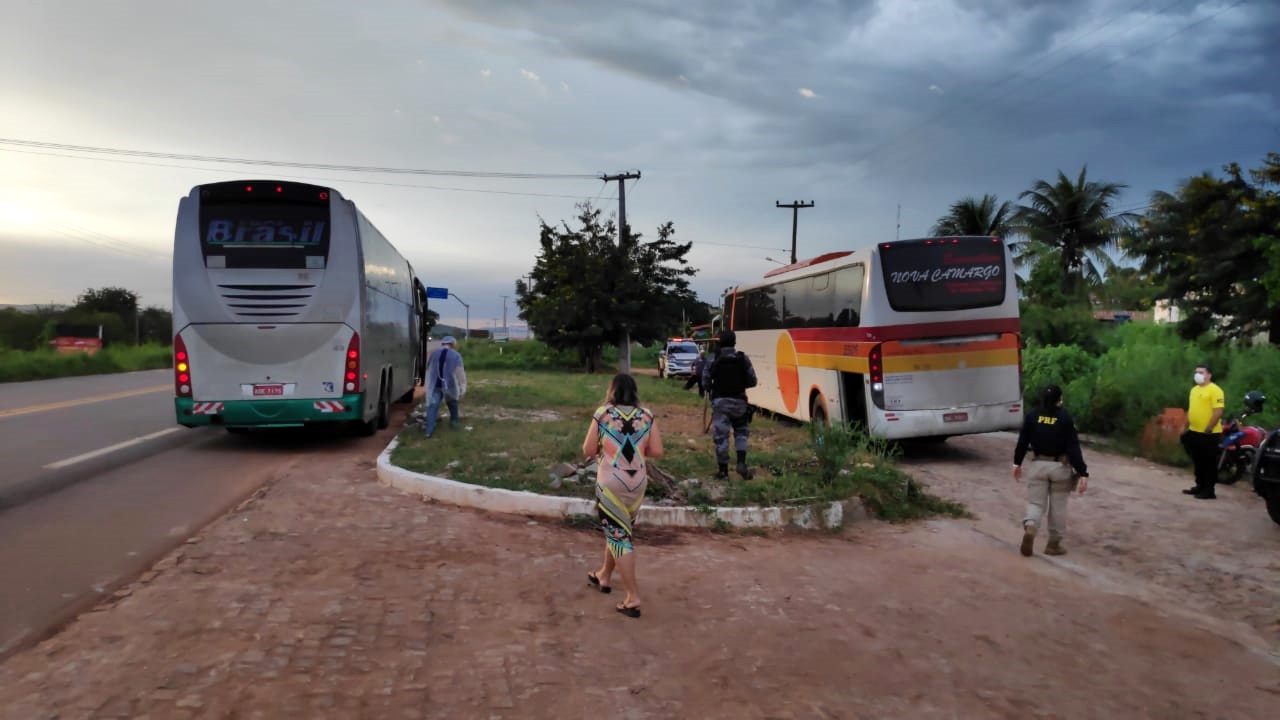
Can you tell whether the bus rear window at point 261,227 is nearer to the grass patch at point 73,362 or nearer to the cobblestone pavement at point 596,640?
the cobblestone pavement at point 596,640

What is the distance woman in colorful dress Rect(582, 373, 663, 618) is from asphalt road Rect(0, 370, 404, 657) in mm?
3158

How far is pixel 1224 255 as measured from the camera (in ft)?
55.8

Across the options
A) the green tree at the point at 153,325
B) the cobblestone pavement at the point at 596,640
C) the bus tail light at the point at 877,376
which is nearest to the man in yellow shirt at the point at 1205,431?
the bus tail light at the point at 877,376

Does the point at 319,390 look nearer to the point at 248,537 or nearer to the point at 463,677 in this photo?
the point at 248,537

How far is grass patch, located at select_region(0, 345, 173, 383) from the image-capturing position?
2667 cm

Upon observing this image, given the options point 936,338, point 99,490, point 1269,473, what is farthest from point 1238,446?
point 99,490

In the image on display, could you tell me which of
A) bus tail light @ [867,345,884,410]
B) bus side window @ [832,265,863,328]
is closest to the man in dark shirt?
bus tail light @ [867,345,884,410]

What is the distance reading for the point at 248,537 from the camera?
6.19 metres

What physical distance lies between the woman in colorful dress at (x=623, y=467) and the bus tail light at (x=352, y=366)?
6785 mm

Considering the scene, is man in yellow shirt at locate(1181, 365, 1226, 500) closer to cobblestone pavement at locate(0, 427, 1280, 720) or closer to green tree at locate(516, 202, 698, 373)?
cobblestone pavement at locate(0, 427, 1280, 720)

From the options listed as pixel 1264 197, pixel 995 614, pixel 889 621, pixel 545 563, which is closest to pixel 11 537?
pixel 545 563

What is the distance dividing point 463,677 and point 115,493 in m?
5.90

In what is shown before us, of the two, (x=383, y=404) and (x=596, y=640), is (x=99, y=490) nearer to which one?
(x=383, y=404)

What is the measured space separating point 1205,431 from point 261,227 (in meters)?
11.9
